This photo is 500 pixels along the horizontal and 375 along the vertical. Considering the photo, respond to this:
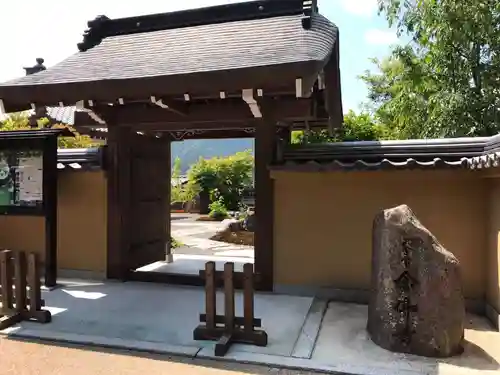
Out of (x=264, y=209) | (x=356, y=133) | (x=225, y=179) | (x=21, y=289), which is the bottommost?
(x=21, y=289)

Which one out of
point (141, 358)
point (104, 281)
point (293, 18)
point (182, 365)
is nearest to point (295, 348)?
point (182, 365)

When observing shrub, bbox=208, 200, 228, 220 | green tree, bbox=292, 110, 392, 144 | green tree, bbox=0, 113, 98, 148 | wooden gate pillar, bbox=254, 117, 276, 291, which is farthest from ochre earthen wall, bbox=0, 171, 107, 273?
shrub, bbox=208, 200, 228, 220

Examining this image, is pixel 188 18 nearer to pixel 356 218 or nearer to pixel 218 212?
pixel 356 218

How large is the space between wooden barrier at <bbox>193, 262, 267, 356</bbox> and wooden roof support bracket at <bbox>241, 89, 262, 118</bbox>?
2016 mm

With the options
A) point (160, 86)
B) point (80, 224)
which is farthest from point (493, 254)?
point (80, 224)

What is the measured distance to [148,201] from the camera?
745 cm

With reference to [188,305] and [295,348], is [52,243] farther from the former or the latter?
[295,348]

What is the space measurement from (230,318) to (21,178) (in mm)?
4199

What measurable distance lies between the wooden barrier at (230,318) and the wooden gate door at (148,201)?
3.03 m

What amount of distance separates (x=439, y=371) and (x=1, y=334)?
4.46 meters

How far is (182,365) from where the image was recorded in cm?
367

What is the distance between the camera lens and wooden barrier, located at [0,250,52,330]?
475cm

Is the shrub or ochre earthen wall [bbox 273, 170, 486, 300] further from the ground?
ochre earthen wall [bbox 273, 170, 486, 300]

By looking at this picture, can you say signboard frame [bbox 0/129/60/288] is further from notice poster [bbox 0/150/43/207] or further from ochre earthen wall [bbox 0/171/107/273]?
ochre earthen wall [bbox 0/171/107/273]
